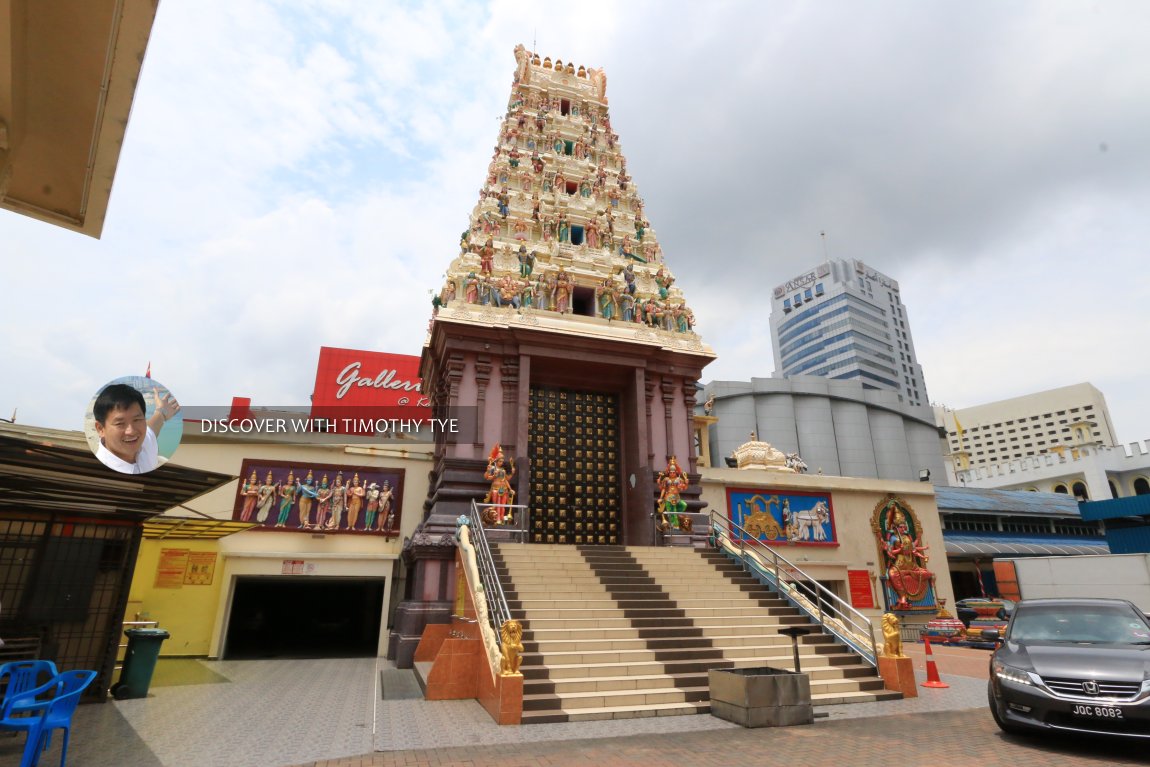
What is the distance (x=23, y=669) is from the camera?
21.4ft

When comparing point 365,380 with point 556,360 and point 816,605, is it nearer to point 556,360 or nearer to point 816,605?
point 556,360

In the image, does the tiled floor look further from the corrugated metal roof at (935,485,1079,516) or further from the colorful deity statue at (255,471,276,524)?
the corrugated metal roof at (935,485,1079,516)

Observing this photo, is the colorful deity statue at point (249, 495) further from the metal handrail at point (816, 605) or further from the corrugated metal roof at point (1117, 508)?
the corrugated metal roof at point (1117, 508)

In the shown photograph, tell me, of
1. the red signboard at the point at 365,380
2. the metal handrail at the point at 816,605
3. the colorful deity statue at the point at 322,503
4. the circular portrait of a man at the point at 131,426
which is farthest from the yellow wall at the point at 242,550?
the red signboard at the point at 365,380

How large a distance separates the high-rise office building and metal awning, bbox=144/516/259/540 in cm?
8718

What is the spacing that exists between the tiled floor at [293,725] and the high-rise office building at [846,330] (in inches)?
3499

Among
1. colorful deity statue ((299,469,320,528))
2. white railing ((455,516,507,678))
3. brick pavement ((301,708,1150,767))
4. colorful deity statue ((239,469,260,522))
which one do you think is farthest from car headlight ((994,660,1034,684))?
colorful deity statue ((239,469,260,522))

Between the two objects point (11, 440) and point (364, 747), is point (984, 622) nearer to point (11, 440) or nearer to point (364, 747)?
point (364, 747)

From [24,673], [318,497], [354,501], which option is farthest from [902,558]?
[24,673]

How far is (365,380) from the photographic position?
116ft

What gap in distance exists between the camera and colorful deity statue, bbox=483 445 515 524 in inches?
556

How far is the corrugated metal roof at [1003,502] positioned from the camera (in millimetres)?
41281

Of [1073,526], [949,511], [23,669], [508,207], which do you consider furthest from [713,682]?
[1073,526]

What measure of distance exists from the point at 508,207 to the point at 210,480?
12.7 meters
